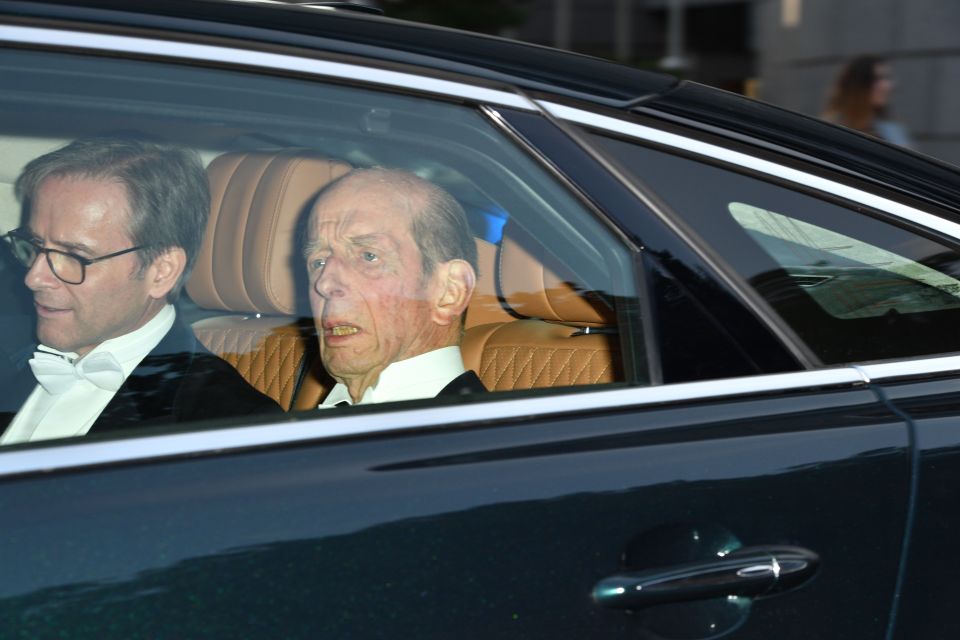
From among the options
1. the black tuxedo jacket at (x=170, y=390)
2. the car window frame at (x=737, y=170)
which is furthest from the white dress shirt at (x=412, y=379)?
the car window frame at (x=737, y=170)

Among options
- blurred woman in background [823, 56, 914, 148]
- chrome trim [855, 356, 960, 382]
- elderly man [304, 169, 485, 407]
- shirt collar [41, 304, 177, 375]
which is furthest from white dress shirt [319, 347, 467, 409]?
blurred woman in background [823, 56, 914, 148]

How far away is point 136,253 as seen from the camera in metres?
1.82

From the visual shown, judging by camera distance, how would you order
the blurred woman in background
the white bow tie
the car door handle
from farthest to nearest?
the blurred woman in background
the white bow tie
the car door handle

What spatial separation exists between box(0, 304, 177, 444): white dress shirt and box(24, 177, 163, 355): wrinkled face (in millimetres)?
21

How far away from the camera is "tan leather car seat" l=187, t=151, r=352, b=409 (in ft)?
6.07

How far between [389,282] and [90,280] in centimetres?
43

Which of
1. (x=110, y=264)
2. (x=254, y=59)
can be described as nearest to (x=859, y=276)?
(x=254, y=59)

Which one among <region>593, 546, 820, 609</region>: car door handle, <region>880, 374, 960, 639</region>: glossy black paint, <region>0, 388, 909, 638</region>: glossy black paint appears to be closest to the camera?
<region>0, 388, 909, 638</region>: glossy black paint

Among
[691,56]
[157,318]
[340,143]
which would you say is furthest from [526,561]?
[691,56]

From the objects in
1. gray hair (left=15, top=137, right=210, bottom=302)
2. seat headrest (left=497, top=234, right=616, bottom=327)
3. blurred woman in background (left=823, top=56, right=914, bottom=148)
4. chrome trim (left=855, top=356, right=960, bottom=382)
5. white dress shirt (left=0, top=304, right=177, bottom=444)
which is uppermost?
gray hair (left=15, top=137, right=210, bottom=302)

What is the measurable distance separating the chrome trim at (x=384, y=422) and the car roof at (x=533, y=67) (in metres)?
0.31

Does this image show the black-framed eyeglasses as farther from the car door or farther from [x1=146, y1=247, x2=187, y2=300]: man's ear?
the car door

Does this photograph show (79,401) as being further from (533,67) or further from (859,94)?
(859,94)

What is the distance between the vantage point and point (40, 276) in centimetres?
185
